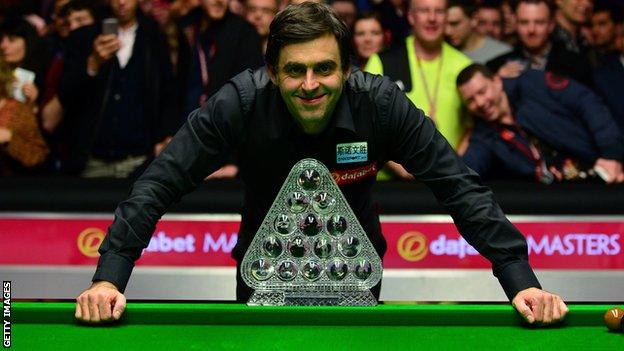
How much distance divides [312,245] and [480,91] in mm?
2869

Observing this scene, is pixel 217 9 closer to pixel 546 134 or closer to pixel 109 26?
pixel 109 26

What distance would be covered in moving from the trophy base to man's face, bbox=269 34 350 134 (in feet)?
1.63

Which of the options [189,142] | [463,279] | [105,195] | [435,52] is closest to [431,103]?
[435,52]

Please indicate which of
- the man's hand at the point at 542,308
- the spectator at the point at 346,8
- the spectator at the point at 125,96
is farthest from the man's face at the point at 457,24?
the man's hand at the point at 542,308

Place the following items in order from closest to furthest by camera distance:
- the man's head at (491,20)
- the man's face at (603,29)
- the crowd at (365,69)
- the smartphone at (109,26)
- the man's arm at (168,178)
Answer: the man's arm at (168,178) → the crowd at (365,69) → the smartphone at (109,26) → the man's head at (491,20) → the man's face at (603,29)

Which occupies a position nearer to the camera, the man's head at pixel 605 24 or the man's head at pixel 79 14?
the man's head at pixel 79 14

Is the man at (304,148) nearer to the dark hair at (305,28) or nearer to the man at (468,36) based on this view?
the dark hair at (305,28)

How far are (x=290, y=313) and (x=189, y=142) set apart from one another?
0.64m

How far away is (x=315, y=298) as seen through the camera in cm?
328

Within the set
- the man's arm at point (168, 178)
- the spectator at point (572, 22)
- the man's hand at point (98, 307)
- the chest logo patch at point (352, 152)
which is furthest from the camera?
the spectator at point (572, 22)

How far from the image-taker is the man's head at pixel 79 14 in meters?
6.62

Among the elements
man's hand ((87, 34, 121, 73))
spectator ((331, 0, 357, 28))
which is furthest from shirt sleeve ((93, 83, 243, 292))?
spectator ((331, 0, 357, 28))

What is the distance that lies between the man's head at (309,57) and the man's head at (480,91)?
2.75 meters

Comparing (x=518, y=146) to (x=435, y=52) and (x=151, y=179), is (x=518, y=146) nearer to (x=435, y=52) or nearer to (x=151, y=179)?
(x=435, y=52)
